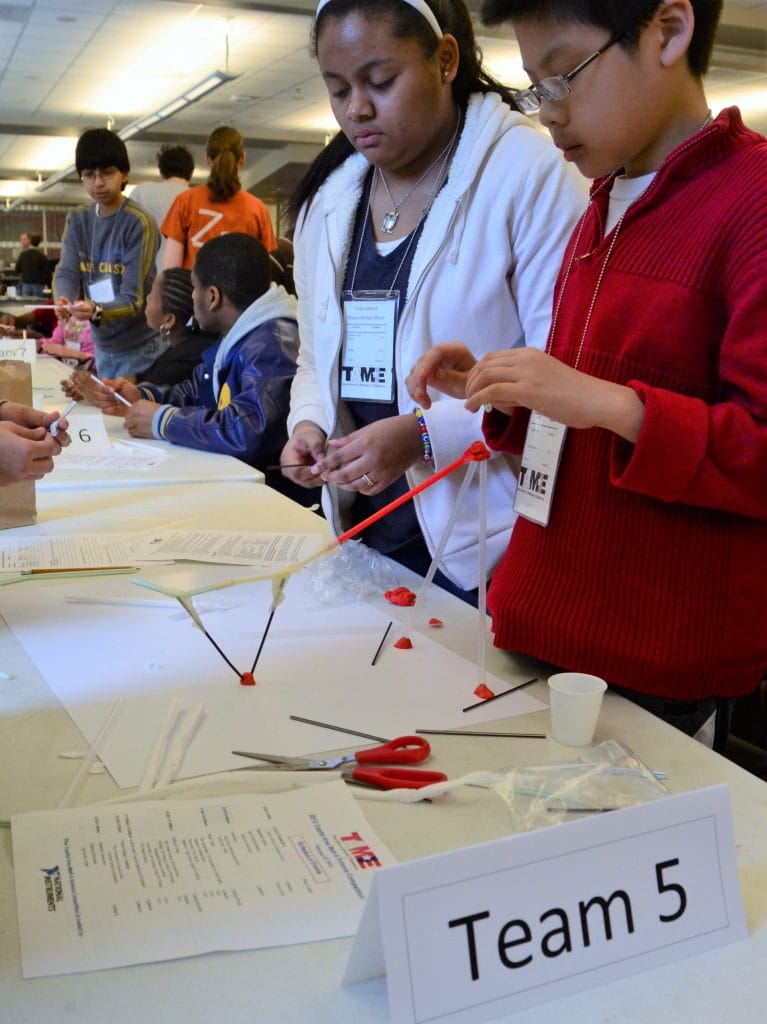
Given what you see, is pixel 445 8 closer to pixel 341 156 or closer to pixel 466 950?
pixel 341 156

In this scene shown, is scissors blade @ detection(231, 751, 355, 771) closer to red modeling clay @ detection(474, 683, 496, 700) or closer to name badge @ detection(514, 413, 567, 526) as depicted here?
red modeling clay @ detection(474, 683, 496, 700)

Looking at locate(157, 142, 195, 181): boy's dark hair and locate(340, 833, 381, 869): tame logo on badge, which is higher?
locate(157, 142, 195, 181): boy's dark hair

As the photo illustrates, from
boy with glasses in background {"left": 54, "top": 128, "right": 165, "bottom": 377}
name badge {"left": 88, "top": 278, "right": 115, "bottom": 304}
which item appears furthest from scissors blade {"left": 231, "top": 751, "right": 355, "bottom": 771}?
name badge {"left": 88, "top": 278, "right": 115, "bottom": 304}

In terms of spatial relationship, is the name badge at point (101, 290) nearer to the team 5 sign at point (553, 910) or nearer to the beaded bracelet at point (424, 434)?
the beaded bracelet at point (424, 434)

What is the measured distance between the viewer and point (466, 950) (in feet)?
1.87

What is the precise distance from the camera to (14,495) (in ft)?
5.57

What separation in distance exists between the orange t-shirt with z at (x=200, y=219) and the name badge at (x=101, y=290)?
388mm

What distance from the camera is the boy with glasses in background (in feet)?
13.4

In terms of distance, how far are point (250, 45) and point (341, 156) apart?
7610 mm

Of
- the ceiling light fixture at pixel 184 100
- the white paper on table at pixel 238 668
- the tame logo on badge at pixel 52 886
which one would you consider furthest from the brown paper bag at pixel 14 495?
the ceiling light fixture at pixel 184 100

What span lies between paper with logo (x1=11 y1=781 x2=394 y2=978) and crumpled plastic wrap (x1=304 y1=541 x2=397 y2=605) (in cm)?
51

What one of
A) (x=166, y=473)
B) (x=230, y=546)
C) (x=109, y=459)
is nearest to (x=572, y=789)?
(x=230, y=546)

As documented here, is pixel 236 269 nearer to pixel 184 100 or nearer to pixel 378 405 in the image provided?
pixel 378 405

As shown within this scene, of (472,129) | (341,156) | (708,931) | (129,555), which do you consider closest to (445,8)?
(472,129)
